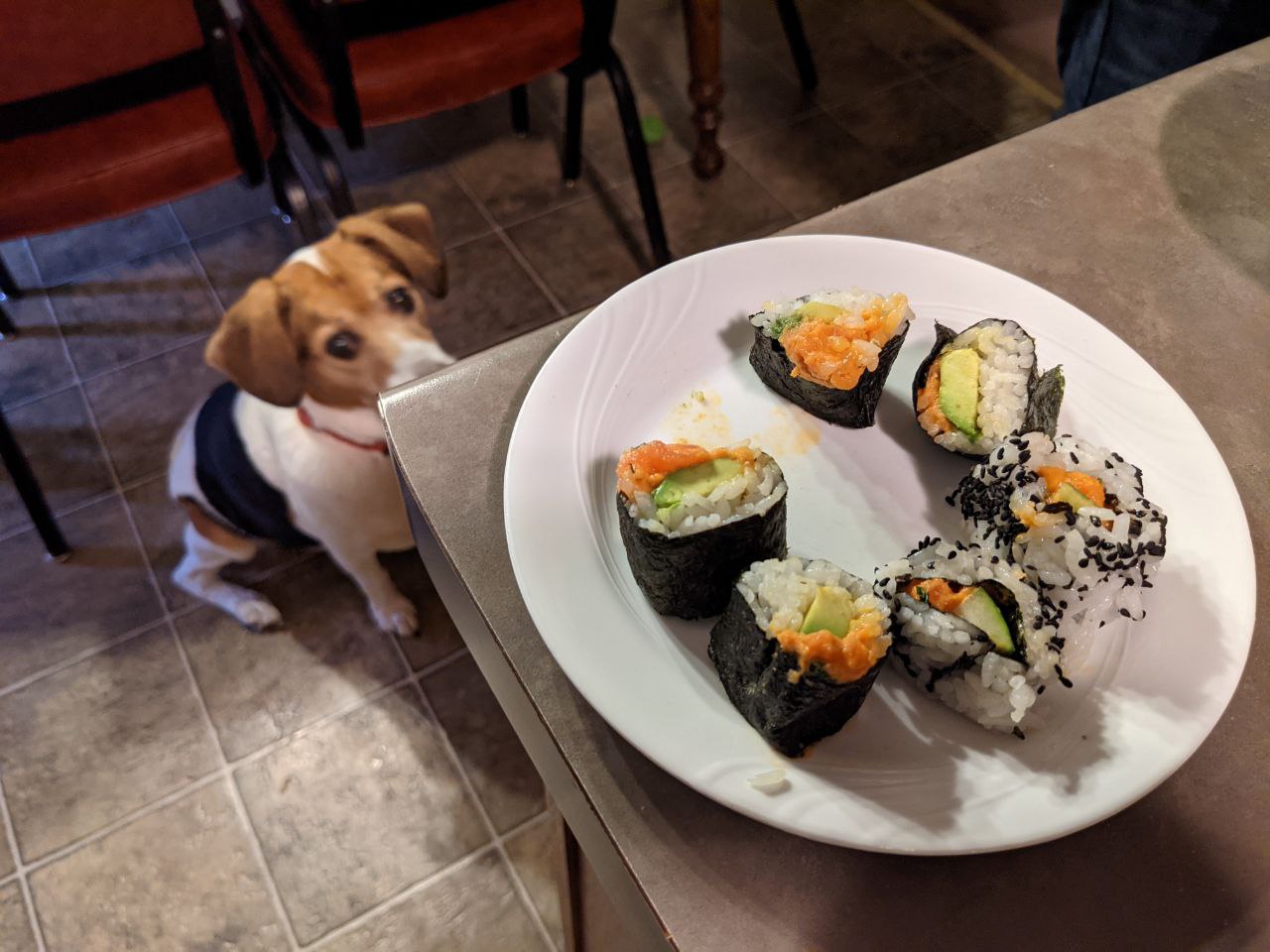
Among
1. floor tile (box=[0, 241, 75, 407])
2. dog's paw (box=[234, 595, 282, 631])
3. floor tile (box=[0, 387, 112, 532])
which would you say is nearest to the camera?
dog's paw (box=[234, 595, 282, 631])

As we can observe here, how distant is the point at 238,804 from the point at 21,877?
11.8 inches

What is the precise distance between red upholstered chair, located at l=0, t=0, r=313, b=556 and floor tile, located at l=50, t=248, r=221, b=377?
490mm

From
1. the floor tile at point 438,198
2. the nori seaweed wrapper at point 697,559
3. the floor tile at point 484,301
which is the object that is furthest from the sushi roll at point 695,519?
the floor tile at point 438,198

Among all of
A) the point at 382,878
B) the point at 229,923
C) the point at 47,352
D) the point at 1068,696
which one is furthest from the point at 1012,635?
the point at 47,352

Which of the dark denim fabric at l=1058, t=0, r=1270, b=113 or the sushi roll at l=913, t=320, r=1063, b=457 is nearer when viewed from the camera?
the sushi roll at l=913, t=320, r=1063, b=457

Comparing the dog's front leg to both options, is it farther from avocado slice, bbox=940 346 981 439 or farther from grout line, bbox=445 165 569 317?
avocado slice, bbox=940 346 981 439

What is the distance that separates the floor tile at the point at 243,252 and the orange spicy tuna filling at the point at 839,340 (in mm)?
1355

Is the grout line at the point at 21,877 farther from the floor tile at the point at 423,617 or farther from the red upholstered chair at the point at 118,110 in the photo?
the red upholstered chair at the point at 118,110

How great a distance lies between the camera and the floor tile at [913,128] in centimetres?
205

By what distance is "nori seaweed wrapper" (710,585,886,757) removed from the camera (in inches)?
22.5

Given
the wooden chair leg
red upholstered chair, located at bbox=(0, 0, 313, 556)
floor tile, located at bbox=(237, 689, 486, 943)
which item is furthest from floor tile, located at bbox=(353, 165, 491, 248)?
the wooden chair leg

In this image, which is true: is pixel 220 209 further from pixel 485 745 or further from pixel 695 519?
pixel 695 519

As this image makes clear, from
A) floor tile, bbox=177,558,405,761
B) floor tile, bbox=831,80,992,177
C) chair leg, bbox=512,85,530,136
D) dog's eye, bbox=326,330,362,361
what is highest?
dog's eye, bbox=326,330,362,361

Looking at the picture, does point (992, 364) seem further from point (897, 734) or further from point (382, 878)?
point (382, 878)
